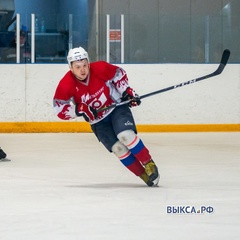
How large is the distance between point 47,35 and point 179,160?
4.34m

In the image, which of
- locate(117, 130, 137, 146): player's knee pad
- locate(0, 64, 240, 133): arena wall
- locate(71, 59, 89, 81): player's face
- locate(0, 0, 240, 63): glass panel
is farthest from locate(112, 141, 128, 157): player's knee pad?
locate(0, 0, 240, 63): glass panel

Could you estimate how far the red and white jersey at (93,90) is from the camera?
21.8 ft

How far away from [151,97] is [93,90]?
5570 millimetres

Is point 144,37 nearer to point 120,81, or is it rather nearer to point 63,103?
point 120,81

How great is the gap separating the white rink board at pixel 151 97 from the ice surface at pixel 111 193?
1.50 m

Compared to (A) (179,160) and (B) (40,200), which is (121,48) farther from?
(B) (40,200)

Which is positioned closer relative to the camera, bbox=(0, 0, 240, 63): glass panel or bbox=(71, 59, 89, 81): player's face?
bbox=(71, 59, 89, 81): player's face

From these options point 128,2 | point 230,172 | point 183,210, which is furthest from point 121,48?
point 183,210

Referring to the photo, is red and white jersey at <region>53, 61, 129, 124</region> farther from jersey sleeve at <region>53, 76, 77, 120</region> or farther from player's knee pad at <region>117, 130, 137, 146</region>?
player's knee pad at <region>117, 130, 137, 146</region>

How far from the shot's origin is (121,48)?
12.6 metres

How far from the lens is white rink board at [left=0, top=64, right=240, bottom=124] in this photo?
1218 centimetres

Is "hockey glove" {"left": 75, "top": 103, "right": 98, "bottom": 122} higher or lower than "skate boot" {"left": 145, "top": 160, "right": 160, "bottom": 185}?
higher

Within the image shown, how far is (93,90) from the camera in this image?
669 centimetres

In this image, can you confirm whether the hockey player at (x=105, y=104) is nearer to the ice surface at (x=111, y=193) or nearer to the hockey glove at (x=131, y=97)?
the hockey glove at (x=131, y=97)
